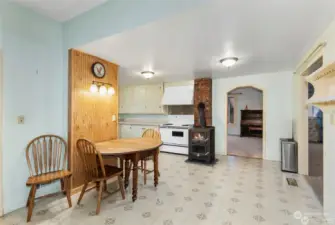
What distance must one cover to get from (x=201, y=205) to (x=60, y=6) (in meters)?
3.26

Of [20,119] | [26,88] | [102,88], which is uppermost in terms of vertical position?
[102,88]

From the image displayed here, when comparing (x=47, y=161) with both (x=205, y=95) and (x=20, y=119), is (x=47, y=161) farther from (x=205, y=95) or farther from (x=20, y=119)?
(x=205, y=95)

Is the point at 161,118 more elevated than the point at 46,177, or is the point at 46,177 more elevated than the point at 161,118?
the point at 161,118

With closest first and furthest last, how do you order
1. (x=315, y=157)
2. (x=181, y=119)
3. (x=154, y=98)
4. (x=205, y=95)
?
(x=315, y=157) → (x=205, y=95) → (x=181, y=119) → (x=154, y=98)

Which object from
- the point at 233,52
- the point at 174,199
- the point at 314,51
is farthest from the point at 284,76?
the point at 174,199

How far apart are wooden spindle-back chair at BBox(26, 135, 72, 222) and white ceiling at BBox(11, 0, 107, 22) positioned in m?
1.74

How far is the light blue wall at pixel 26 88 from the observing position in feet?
7.06

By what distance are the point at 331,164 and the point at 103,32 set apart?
10.3ft

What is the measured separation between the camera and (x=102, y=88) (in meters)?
3.04

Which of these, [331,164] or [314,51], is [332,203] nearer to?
[331,164]

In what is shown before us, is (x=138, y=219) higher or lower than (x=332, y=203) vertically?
lower

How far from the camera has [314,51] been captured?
2.50 metres

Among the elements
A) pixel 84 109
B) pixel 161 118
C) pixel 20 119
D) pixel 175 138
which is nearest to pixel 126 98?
pixel 161 118

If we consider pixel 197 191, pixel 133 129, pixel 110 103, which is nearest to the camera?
pixel 197 191
